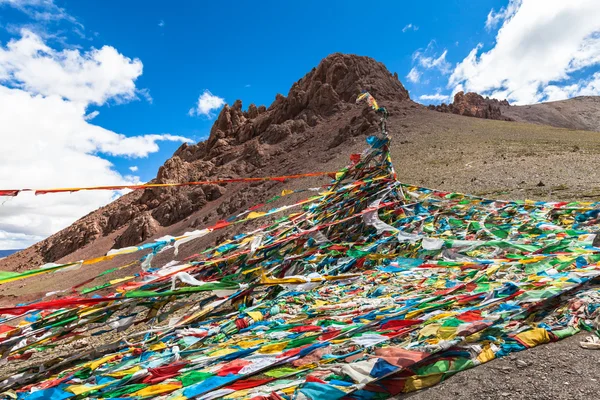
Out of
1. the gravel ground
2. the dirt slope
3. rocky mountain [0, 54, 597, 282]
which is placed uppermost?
the dirt slope

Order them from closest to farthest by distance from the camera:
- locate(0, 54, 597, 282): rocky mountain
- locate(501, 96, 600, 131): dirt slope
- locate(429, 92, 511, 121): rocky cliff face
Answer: locate(0, 54, 597, 282): rocky mountain, locate(429, 92, 511, 121): rocky cliff face, locate(501, 96, 600, 131): dirt slope

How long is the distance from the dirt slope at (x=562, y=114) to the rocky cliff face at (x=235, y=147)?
273 feet

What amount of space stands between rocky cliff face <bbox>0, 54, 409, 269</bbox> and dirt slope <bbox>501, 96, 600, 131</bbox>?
3278 inches

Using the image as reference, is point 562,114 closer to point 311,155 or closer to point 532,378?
point 311,155

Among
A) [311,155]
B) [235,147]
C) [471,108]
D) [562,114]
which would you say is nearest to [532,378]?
[311,155]

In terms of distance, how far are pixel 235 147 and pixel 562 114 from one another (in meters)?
127

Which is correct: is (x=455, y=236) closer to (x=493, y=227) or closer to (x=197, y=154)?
(x=493, y=227)

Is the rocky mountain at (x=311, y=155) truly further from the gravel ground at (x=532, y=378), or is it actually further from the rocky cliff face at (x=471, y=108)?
the rocky cliff face at (x=471, y=108)

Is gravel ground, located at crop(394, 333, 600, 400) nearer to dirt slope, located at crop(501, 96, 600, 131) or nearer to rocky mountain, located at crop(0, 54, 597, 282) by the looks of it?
rocky mountain, located at crop(0, 54, 597, 282)

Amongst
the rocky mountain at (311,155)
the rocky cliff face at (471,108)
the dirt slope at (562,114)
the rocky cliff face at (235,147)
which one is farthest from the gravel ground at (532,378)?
the dirt slope at (562,114)

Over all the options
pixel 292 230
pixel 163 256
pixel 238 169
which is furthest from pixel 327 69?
pixel 292 230

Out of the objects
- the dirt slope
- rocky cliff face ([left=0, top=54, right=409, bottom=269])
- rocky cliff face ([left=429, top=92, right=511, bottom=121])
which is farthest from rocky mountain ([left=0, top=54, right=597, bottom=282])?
the dirt slope

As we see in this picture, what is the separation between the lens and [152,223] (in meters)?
34.6

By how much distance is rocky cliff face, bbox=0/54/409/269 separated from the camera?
35.6 m
